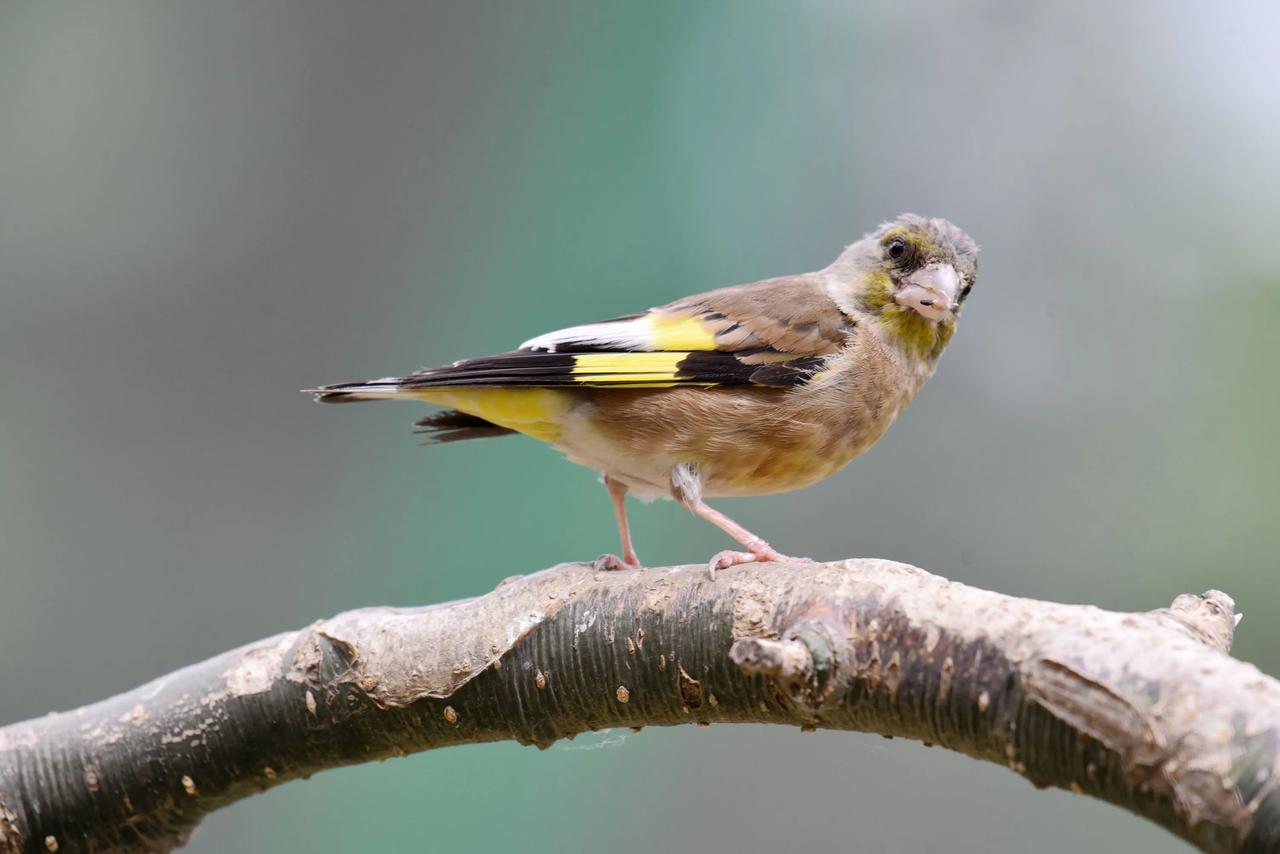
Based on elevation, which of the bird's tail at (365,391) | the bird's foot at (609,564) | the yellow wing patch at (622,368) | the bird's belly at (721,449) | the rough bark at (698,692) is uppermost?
the bird's tail at (365,391)

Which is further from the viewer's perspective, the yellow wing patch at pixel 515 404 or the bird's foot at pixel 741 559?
the yellow wing patch at pixel 515 404

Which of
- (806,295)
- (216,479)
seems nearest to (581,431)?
(806,295)

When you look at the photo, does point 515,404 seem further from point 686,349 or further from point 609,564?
point 609,564

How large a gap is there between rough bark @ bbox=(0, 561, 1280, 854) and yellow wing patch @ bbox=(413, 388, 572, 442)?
1.84ft

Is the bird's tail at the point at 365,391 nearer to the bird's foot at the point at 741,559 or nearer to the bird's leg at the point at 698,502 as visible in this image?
the bird's leg at the point at 698,502

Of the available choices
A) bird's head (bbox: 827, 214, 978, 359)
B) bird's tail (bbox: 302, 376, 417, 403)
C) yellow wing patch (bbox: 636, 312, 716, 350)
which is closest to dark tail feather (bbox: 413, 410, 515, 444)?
bird's tail (bbox: 302, 376, 417, 403)

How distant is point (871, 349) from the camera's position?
2678 millimetres

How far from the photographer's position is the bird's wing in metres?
2.42

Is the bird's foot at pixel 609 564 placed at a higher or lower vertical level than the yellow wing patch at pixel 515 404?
lower

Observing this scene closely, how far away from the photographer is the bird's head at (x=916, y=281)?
2.71 meters

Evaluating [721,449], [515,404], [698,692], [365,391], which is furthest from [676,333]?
[698,692]

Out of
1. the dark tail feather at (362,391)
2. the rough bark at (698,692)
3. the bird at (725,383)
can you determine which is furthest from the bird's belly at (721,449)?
the rough bark at (698,692)

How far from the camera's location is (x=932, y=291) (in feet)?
8.82

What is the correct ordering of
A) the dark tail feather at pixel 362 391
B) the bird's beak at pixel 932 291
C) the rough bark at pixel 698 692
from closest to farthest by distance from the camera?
the rough bark at pixel 698 692
the dark tail feather at pixel 362 391
the bird's beak at pixel 932 291
